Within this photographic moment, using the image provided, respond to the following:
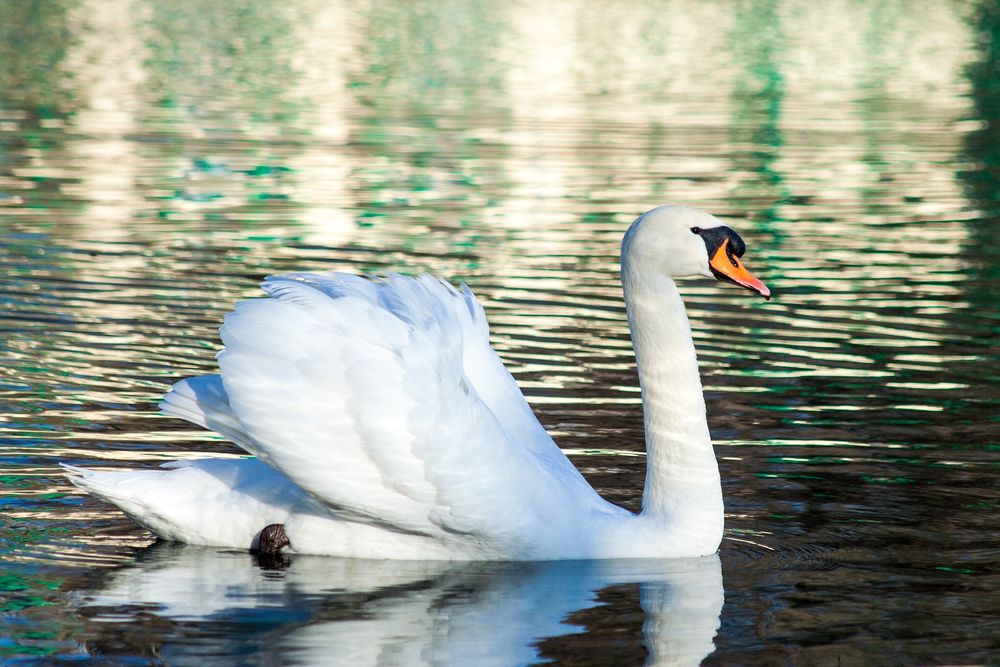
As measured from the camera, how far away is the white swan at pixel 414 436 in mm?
7309

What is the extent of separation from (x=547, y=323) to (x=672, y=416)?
5.66 m

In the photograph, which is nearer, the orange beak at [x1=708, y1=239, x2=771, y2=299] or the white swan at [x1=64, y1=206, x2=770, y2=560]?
the white swan at [x1=64, y1=206, x2=770, y2=560]

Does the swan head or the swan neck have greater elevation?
the swan head

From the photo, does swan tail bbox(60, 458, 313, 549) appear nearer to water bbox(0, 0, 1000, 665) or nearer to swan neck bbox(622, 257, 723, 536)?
water bbox(0, 0, 1000, 665)

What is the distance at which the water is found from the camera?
704cm

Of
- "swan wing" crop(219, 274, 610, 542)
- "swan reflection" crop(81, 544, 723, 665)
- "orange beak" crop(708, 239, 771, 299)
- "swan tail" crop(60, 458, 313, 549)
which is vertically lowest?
"swan reflection" crop(81, 544, 723, 665)

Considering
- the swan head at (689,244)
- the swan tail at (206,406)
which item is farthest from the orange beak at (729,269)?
the swan tail at (206,406)

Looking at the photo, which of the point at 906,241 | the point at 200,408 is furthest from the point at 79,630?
the point at 906,241

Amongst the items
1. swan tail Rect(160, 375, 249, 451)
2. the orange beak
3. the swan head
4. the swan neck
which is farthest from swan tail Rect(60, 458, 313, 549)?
the orange beak

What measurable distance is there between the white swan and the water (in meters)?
0.19

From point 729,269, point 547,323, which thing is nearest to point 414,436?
point 729,269

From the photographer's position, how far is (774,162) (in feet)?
83.6

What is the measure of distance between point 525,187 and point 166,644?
630 inches

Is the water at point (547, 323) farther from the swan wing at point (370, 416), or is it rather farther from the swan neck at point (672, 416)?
the swan wing at point (370, 416)
